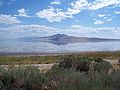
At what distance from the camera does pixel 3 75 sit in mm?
10195

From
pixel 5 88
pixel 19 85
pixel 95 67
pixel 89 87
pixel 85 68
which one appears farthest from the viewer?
pixel 85 68

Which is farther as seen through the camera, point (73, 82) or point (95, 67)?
point (95, 67)

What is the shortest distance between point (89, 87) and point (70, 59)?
921 centimetres

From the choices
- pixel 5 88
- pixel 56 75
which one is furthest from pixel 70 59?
pixel 5 88

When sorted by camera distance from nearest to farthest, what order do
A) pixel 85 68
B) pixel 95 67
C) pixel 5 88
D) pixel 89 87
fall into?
pixel 89 87 → pixel 5 88 → pixel 95 67 → pixel 85 68

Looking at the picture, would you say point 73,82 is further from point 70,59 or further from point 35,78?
point 70,59

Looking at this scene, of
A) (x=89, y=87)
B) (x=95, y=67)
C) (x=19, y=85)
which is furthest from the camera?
(x=95, y=67)

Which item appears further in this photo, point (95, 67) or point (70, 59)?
point (70, 59)

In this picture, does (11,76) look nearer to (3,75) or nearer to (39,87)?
(3,75)

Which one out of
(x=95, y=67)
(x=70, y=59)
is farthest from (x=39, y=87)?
(x=70, y=59)

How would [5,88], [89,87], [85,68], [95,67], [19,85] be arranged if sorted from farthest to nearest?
[85,68] → [95,67] → [19,85] → [5,88] → [89,87]

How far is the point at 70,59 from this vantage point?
1725 centimetres

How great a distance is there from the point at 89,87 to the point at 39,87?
2.36 metres

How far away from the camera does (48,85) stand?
10078 mm
